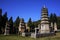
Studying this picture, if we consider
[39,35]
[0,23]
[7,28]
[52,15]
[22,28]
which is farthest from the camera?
[52,15]

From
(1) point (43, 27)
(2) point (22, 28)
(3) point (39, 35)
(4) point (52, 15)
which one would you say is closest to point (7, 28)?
(2) point (22, 28)

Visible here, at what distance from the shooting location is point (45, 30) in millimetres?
27031

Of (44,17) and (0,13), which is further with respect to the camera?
(0,13)

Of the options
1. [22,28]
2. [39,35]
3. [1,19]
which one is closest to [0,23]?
[1,19]

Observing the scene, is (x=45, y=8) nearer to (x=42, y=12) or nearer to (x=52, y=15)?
(x=42, y=12)

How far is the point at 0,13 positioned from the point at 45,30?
23199mm

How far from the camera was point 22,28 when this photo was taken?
36625mm

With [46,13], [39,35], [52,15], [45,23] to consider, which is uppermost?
[52,15]

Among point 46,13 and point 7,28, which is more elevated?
point 46,13

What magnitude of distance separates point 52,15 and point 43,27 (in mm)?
57921

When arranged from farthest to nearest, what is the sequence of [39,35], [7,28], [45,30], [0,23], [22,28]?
1. [0,23]
2. [22,28]
3. [7,28]
4. [45,30]
5. [39,35]

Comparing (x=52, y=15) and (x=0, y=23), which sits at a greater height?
(x=52, y=15)

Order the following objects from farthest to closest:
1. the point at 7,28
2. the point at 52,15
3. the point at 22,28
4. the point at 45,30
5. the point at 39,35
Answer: the point at 52,15, the point at 22,28, the point at 7,28, the point at 45,30, the point at 39,35

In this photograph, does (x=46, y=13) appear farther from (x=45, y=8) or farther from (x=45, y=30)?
(x=45, y=30)
